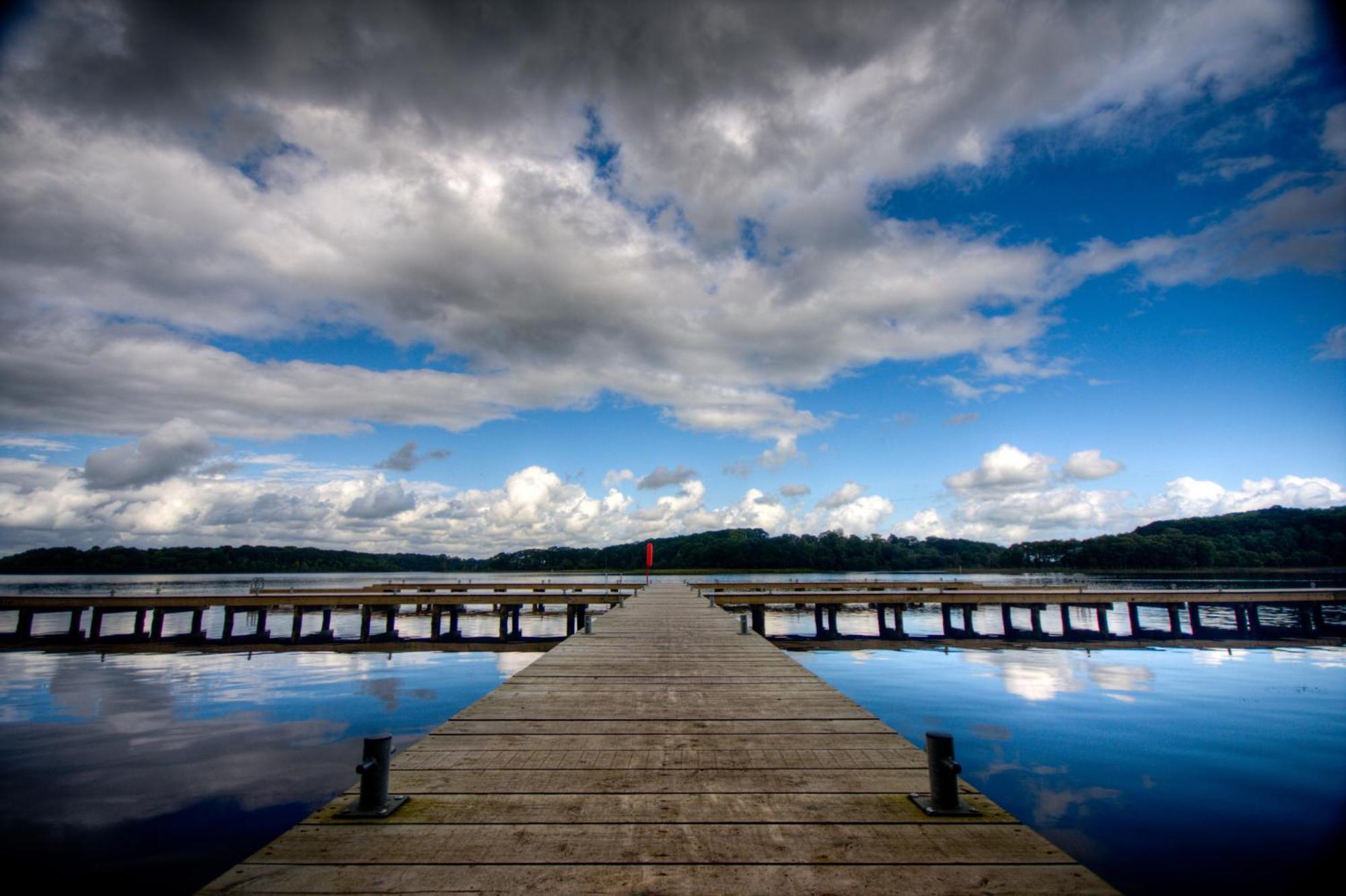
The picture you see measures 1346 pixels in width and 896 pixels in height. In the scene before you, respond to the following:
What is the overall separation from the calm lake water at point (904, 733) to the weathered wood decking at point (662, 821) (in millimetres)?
→ 3814

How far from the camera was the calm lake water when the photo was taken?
655cm

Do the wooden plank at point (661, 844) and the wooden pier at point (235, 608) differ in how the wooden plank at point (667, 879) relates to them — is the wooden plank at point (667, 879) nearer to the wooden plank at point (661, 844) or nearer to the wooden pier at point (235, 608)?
the wooden plank at point (661, 844)

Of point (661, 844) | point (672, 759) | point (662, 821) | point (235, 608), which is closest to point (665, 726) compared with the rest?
point (672, 759)

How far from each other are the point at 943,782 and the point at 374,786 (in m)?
3.19

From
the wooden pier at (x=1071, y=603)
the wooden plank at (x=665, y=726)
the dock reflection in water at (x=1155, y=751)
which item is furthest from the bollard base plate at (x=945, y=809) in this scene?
the wooden pier at (x=1071, y=603)

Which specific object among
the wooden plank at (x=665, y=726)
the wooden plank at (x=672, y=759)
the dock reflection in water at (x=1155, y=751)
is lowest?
the dock reflection in water at (x=1155, y=751)

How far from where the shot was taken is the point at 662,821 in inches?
133

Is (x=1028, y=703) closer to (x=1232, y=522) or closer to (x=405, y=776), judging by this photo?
(x=405, y=776)

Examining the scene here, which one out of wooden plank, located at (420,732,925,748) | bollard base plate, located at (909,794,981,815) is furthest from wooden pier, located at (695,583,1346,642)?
bollard base plate, located at (909,794,981,815)

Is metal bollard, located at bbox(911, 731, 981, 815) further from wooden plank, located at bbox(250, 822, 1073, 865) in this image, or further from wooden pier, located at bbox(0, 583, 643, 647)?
wooden pier, located at bbox(0, 583, 643, 647)

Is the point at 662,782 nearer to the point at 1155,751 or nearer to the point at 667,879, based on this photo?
the point at 667,879

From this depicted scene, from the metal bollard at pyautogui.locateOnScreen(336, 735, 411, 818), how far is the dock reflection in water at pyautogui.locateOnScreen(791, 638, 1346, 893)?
688 cm

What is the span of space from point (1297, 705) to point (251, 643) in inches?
1132

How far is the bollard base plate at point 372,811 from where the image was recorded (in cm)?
335
